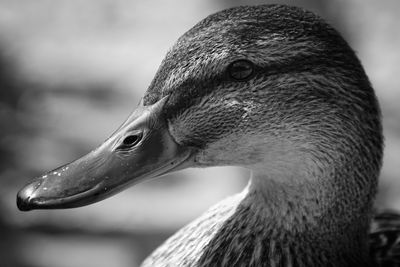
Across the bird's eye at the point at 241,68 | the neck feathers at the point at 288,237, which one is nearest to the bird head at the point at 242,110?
the bird's eye at the point at 241,68

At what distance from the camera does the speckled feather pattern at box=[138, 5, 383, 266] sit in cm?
234

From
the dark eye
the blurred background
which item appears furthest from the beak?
the blurred background

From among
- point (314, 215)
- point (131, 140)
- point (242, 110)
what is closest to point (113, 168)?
point (131, 140)

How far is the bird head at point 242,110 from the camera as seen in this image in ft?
7.67

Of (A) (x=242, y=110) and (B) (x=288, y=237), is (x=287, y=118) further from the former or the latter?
(B) (x=288, y=237)

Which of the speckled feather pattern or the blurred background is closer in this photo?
the speckled feather pattern

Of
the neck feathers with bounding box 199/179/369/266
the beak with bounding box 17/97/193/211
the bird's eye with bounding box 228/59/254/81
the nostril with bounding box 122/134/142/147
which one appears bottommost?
the neck feathers with bounding box 199/179/369/266

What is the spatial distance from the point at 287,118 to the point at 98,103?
117 inches

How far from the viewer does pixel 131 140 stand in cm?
238

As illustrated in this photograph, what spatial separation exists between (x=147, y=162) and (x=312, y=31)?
67 centimetres

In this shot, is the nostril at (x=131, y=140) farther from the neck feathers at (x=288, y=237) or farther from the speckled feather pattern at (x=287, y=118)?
the neck feathers at (x=288, y=237)

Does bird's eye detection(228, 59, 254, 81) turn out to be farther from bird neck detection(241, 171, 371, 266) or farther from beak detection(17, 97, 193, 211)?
bird neck detection(241, 171, 371, 266)

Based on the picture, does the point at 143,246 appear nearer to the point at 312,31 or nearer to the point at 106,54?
the point at 106,54

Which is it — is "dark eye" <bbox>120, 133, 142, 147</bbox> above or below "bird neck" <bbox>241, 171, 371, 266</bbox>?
above
